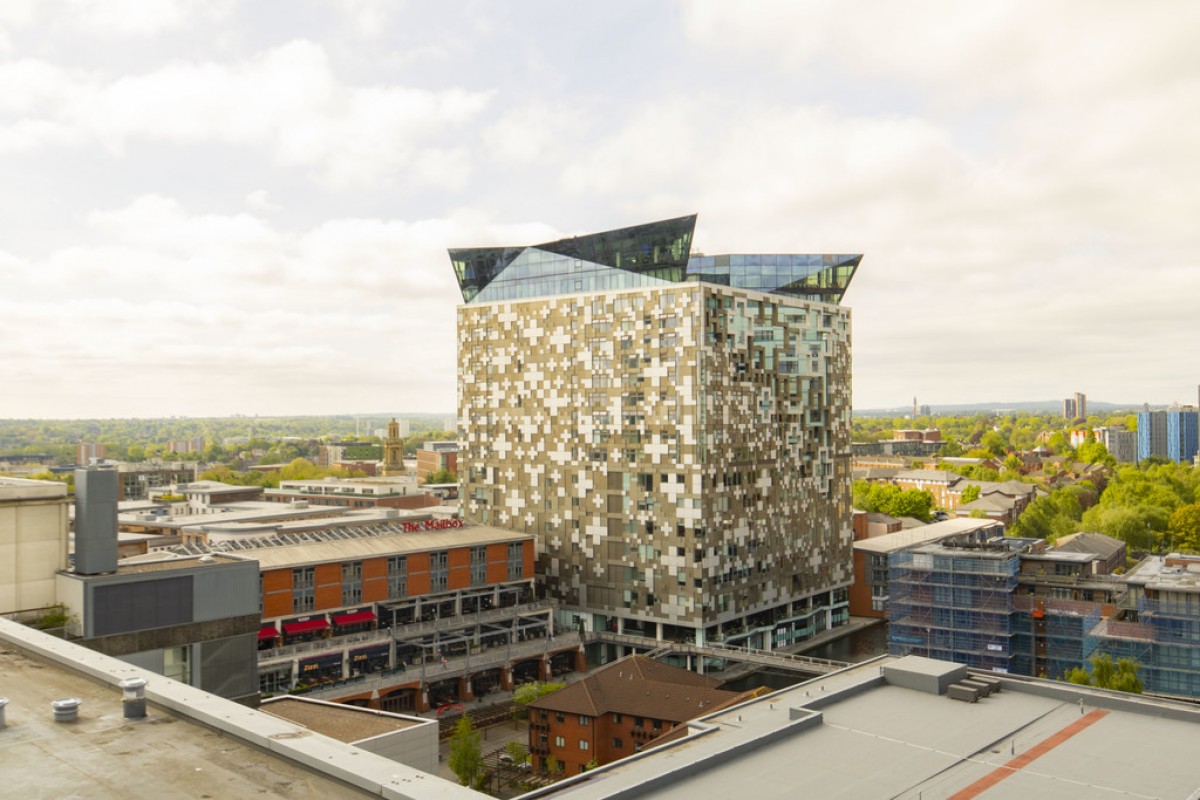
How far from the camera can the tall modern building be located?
354 ft

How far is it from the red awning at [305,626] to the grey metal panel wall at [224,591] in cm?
4598

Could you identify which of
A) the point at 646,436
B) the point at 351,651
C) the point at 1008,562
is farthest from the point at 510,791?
the point at 1008,562

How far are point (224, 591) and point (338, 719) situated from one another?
969cm

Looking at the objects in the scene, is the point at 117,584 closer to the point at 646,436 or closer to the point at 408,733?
the point at 408,733

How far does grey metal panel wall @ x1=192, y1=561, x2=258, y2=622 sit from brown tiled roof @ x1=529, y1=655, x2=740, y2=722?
36.0m

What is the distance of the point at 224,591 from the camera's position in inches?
1837

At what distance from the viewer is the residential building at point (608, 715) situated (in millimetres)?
74500

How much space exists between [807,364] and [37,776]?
11382cm

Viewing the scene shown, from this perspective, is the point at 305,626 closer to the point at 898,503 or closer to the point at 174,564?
the point at 174,564

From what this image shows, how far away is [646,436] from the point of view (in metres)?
110

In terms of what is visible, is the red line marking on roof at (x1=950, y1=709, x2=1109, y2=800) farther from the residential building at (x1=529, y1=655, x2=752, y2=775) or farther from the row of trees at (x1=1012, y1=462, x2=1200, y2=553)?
the row of trees at (x1=1012, y1=462, x2=1200, y2=553)

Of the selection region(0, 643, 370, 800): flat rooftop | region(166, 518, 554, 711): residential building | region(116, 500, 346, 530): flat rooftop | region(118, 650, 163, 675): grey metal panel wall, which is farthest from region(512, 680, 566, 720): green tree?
region(116, 500, 346, 530): flat rooftop

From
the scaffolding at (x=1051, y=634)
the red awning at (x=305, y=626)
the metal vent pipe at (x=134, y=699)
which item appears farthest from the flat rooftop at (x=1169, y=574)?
the metal vent pipe at (x=134, y=699)

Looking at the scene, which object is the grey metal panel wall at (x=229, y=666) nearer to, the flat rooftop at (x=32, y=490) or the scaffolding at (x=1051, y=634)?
the flat rooftop at (x=32, y=490)
